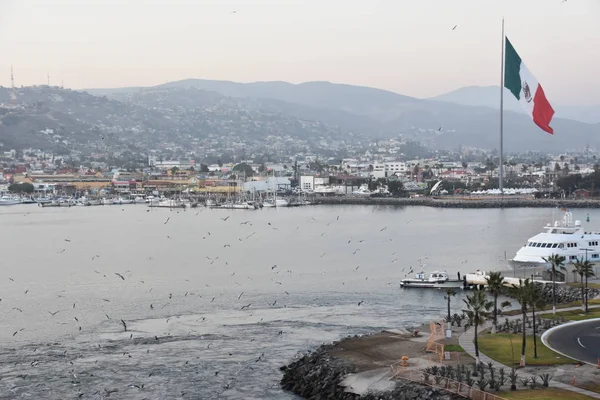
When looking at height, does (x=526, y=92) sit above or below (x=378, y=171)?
above

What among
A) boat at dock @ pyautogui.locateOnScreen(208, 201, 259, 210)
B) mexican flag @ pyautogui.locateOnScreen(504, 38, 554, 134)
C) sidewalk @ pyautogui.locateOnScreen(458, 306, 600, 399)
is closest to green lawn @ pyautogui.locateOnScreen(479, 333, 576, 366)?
sidewalk @ pyautogui.locateOnScreen(458, 306, 600, 399)

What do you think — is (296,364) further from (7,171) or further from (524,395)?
(7,171)

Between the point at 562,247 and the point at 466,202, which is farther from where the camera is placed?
the point at 466,202

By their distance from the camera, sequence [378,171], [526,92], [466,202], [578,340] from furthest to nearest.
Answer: [378,171], [466,202], [526,92], [578,340]

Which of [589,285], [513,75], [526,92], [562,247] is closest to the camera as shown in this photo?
[589,285]

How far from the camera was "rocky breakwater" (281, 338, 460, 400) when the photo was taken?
77.5ft

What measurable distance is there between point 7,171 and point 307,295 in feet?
551

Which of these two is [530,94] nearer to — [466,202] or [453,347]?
[453,347]

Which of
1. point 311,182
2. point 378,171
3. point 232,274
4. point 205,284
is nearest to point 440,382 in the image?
point 205,284

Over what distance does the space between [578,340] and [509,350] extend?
2.52m

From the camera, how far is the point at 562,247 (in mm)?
45500

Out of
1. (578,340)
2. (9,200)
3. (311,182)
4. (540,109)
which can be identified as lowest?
(578,340)

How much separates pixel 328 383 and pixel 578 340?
26.6 feet

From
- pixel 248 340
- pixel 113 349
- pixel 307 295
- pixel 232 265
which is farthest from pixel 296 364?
pixel 232 265
